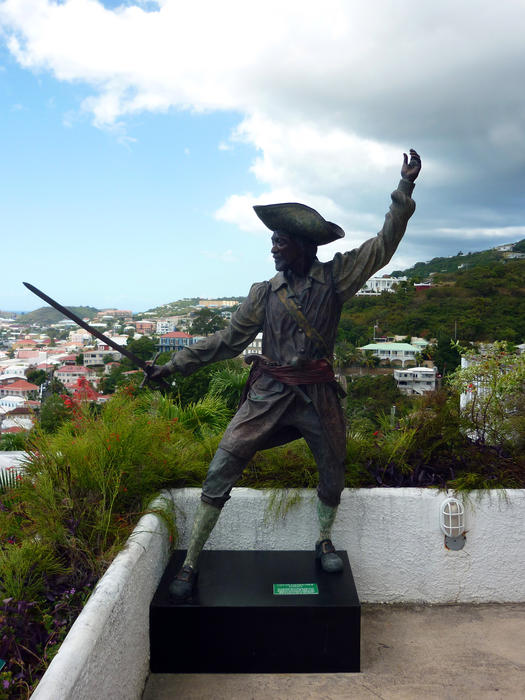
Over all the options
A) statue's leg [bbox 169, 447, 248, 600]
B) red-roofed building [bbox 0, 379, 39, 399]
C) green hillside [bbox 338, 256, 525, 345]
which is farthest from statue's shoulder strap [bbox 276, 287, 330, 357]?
red-roofed building [bbox 0, 379, 39, 399]

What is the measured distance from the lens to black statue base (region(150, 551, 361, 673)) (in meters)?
2.79

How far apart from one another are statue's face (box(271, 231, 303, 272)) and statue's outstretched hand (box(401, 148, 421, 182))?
70cm

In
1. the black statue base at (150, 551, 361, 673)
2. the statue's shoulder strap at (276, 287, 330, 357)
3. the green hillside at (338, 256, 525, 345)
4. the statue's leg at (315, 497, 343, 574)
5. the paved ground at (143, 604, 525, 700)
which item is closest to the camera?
the paved ground at (143, 604, 525, 700)

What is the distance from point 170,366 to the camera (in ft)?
10.4

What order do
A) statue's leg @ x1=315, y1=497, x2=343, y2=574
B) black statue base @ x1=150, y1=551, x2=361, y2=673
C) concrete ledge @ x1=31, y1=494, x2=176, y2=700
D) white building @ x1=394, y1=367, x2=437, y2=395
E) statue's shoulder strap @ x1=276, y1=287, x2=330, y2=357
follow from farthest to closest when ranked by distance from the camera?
white building @ x1=394, y1=367, x2=437, y2=395, statue's leg @ x1=315, y1=497, x2=343, y2=574, statue's shoulder strap @ x1=276, y1=287, x2=330, y2=357, black statue base @ x1=150, y1=551, x2=361, y2=673, concrete ledge @ x1=31, y1=494, x2=176, y2=700

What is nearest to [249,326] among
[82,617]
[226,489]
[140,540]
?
[226,489]

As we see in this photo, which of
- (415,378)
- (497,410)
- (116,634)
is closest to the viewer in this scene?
(116,634)

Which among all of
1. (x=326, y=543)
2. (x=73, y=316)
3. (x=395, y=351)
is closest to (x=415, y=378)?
(x=395, y=351)

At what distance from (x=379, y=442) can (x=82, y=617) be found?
98.9 inches

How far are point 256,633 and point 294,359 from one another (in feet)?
4.91

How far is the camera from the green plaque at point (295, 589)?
9.58 feet

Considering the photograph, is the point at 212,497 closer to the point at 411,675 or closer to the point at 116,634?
the point at 116,634

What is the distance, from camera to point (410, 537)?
348cm

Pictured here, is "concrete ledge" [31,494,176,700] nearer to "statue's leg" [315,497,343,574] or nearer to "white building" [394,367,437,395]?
"statue's leg" [315,497,343,574]
